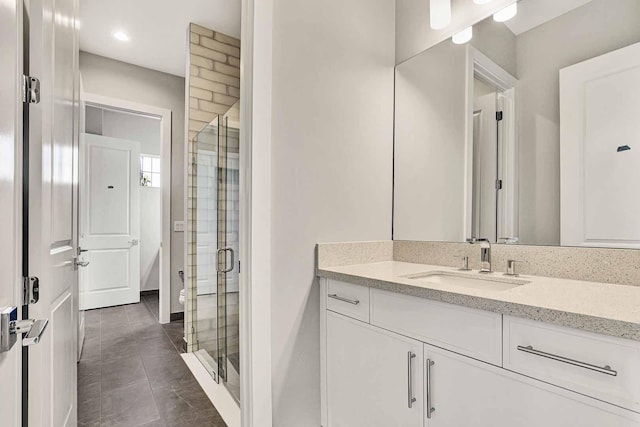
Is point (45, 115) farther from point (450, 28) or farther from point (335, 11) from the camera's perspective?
point (450, 28)

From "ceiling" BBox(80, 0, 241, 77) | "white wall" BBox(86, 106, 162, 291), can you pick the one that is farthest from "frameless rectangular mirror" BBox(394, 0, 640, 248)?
"white wall" BBox(86, 106, 162, 291)

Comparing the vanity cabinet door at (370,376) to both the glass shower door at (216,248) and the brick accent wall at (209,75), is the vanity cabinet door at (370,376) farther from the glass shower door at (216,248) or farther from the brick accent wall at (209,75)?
the brick accent wall at (209,75)

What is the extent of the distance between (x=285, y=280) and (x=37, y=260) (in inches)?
35.3

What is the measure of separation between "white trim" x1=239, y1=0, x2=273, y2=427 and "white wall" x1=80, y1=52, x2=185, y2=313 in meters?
2.51

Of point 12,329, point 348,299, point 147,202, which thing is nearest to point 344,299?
point 348,299

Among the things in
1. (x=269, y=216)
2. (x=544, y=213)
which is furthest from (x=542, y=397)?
(x=269, y=216)

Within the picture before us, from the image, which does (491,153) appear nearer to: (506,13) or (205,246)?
(506,13)

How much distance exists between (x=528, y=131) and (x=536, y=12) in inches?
21.0

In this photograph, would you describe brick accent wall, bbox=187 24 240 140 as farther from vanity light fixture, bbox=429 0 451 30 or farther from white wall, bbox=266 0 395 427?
vanity light fixture, bbox=429 0 451 30

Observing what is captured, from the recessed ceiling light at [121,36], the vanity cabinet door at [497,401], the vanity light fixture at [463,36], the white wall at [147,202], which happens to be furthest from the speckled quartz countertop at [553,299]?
the white wall at [147,202]

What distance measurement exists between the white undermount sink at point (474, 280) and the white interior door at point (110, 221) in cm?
404

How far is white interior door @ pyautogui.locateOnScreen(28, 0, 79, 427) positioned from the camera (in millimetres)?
958

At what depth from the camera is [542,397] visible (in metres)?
0.85

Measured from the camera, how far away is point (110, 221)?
412 centimetres
